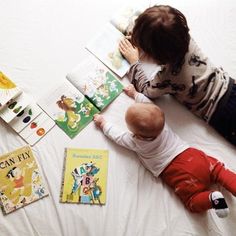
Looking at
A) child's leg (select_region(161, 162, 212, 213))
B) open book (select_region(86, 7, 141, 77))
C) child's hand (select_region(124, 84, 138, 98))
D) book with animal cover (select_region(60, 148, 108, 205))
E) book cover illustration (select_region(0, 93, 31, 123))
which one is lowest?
child's leg (select_region(161, 162, 212, 213))

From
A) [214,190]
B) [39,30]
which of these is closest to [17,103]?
[39,30]

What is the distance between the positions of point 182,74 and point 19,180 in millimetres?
629

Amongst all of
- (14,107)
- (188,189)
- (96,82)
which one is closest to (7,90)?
(14,107)

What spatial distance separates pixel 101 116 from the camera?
1.20 metres

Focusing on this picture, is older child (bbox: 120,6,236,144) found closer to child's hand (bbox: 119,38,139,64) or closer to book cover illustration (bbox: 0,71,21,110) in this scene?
child's hand (bbox: 119,38,139,64)

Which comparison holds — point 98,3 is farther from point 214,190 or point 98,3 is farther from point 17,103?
point 214,190

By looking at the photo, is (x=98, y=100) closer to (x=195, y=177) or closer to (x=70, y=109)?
(x=70, y=109)

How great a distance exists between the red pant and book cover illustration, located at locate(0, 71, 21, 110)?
577 millimetres

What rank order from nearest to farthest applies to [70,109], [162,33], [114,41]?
[162,33] < [70,109] < [114,41]

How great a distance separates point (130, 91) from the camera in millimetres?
1247

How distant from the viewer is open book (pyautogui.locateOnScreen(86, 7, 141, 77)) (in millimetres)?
1298

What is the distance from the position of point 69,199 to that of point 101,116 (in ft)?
0.99

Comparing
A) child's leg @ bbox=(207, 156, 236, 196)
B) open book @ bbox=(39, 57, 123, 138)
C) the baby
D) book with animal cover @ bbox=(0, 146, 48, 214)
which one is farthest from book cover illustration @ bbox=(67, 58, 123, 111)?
child's leg @ bbox=(207, 156, 236, 196)

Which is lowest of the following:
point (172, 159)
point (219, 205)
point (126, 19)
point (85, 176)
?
point (219, 205)
